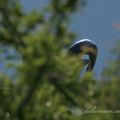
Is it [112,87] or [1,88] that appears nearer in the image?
[112,87]

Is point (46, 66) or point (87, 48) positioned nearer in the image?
point (46, 66)

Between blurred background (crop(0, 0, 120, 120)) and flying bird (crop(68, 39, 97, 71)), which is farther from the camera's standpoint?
flying bird (crop(68, 39, 97, 71))

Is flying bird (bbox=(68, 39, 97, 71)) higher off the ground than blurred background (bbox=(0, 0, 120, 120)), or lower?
lower

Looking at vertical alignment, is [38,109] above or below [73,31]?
below

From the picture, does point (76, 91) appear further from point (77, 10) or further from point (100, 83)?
point (77, 10)

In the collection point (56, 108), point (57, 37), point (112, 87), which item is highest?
point (57, 37)

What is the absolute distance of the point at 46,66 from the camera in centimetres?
334

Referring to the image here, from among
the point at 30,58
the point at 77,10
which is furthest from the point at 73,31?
the point at 30,58

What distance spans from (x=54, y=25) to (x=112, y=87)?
0.49 m

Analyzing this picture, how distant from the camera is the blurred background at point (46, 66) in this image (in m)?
3.36

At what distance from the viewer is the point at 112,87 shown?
11.1 feet

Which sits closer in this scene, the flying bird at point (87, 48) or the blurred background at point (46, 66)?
the blurred background at point (46, 66)

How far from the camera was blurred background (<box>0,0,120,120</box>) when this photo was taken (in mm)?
3361

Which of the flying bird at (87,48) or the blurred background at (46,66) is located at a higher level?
the blurred background at (46,66)
